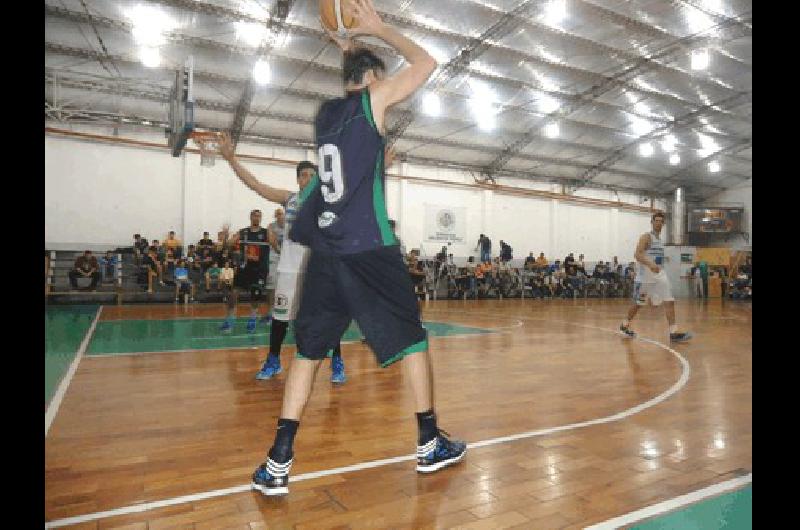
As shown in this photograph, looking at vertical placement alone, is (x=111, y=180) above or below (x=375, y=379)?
above

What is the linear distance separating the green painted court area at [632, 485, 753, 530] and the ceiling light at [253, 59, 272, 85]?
555 inches

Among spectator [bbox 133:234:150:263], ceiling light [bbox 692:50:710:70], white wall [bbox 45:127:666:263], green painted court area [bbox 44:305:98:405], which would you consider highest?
ceiling light [bbox 692:50:710:70]

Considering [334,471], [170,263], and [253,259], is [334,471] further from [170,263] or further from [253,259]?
[170,263]

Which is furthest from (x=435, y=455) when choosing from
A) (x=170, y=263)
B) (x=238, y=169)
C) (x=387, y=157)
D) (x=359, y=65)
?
(x=170, y=263)

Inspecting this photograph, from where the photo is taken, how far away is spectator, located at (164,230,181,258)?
14.6 metres

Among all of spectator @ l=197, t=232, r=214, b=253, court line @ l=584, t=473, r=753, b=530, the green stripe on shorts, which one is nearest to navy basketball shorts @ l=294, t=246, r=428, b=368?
the green stripe on shorts

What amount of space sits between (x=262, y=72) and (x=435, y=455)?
13682 millimetres

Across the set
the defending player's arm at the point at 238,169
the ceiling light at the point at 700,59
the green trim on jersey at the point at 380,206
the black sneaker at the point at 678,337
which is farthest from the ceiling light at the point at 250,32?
the ceiling light at the point at 700,59

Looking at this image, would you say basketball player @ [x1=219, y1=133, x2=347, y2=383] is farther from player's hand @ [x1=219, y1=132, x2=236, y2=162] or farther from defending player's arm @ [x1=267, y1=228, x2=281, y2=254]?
defending player's arm @ [x1=267, y1=228, x2=281, y2=254]

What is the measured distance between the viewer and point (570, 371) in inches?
206

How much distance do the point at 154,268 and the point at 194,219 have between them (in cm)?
325

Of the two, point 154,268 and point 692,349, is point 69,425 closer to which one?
point 692,349

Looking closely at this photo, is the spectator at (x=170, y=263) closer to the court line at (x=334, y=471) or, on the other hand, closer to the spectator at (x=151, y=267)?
the spectator at (x=151, y=267)
